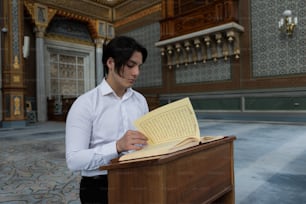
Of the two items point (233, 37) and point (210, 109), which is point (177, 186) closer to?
point (233, 37)

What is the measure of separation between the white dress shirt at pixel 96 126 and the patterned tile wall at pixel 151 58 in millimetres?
8287

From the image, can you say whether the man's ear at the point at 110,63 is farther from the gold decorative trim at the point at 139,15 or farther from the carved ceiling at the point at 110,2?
the carved ceiling at the point at 110,2

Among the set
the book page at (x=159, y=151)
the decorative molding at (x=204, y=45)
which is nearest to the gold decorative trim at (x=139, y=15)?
the decorative molding at (x=204, y=45)

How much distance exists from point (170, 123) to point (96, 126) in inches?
15.0

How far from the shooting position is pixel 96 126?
114 cm

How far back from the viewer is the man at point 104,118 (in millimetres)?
1012

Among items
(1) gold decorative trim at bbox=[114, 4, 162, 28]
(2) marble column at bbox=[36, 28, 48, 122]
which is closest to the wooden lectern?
(1) gold decorative trim at bbox=[114, 4, 162, 28]

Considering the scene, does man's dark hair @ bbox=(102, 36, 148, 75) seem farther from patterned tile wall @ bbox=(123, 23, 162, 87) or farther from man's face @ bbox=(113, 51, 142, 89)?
patterned tile wall @ bbox=(123, 23, 162, 87)

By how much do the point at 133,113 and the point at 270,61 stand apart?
637 centimetres

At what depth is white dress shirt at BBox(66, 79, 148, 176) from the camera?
1.00 metres

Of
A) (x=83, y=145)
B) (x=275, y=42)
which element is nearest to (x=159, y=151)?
(x=83, y=145)

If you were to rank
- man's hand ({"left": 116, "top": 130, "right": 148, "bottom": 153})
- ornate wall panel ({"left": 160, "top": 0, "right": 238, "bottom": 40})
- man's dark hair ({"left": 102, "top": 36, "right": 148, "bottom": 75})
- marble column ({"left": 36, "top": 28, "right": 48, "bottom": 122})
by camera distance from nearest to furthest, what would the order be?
1. man's hand ({"left": 116, "top": 130, "right": 148, "bottom": 153})
2. man's dark hair ({"left": 102, "top": 36, "right": 148, "bottom": 75})
3. ornate wall panel ({"left": 160, "top": 0, "right": 238, "bottom": 40})
4. marble column ({"left": 36, "top": 28, "right": 48, "bottom": 122})

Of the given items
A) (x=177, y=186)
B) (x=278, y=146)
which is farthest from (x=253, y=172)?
(x=177, y=186)

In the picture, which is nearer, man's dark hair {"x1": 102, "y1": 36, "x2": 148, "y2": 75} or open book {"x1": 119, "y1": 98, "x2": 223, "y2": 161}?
open book {"x1": 119, "y1": 98, "x2": 223, "y2": 161}
